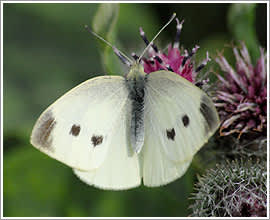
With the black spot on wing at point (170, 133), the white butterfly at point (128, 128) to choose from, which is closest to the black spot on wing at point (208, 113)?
the white butterfly at point (128, 128)

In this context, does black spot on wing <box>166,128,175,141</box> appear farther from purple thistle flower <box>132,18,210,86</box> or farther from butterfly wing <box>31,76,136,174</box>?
purple thistle flower <box>132,18,210,86</box>

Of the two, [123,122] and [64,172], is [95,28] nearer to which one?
[123,122]

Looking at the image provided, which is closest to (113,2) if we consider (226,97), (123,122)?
(123,122)

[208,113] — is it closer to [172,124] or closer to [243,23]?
[172,124]

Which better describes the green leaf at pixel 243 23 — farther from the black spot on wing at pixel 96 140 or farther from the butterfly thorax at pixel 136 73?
the black spot on wing at pixel 96 140

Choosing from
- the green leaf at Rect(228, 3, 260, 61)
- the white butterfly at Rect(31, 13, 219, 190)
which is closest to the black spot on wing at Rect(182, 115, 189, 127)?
the white butterfly at Rect(31, 13, 219, 190)

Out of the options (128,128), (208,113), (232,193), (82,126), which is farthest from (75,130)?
(232,193)
